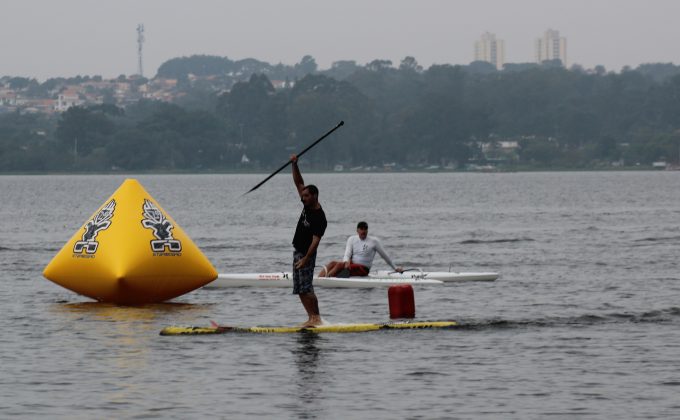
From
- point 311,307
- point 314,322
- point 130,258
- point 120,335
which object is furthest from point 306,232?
point 130,258

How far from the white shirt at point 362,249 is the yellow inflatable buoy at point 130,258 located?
3.30 meters

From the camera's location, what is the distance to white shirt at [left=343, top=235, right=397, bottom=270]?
26.9 meters

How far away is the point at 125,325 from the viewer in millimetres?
22078

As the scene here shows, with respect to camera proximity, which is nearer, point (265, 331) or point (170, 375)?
point (170, 375)

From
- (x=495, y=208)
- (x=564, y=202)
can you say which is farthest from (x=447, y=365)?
(x=564, y=202)

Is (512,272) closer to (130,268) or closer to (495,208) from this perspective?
(130,268)

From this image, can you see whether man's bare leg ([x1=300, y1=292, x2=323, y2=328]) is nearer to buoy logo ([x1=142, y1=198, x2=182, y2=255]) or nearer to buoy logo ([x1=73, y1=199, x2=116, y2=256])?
buoy logo ([x1=142, y1=198, x2=182, y2=255])

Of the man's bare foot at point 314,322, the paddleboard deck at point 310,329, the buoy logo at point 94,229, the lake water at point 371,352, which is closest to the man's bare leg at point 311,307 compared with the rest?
the man's bare foot at point 314,322

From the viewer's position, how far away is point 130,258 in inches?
928

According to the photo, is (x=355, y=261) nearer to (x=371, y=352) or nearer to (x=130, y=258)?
(x=130, y=258)

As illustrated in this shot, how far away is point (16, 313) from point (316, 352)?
7.50 meters

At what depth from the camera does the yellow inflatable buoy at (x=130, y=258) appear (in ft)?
77.7

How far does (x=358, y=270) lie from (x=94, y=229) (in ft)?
17.8

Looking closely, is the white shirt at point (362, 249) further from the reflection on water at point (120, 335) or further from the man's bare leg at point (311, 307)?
the man's bare leg at point (311, 307)
